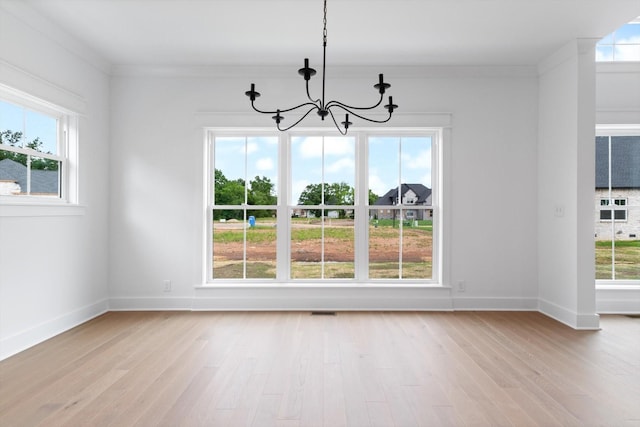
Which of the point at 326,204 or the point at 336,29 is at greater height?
the point at 336,29

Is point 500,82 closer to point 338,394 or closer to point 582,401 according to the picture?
Answer: point 582,401

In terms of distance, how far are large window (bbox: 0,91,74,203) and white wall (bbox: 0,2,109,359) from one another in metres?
0.14

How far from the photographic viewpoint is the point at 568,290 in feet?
13.1

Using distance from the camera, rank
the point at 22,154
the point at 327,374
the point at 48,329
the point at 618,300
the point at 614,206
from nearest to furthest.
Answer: the point at 327,374 → the point at 22,154 → the point at 48,329 → the point at 618,300 → the point at 614,206

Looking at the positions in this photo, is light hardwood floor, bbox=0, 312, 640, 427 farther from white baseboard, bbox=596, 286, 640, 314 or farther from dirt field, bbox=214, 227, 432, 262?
dirt field, bbox=214, 227, 432, 262

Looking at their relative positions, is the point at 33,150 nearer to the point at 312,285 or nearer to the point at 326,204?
the point at 326,204

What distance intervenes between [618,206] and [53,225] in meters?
6.25

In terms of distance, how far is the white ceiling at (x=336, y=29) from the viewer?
10.6 ft

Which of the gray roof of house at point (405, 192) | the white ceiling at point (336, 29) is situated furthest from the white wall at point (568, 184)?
the gray roof of house at point (405, 192)

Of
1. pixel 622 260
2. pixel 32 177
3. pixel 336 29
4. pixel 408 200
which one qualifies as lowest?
pixel 622 260

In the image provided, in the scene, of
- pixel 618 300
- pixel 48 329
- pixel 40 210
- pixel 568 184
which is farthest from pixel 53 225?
pixel 618 300

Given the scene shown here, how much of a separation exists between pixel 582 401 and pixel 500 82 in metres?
3.54

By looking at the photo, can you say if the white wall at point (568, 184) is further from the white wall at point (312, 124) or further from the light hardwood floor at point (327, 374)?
the light hardwood floor at point (327, 374)

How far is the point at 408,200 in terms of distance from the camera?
4.74 meters
